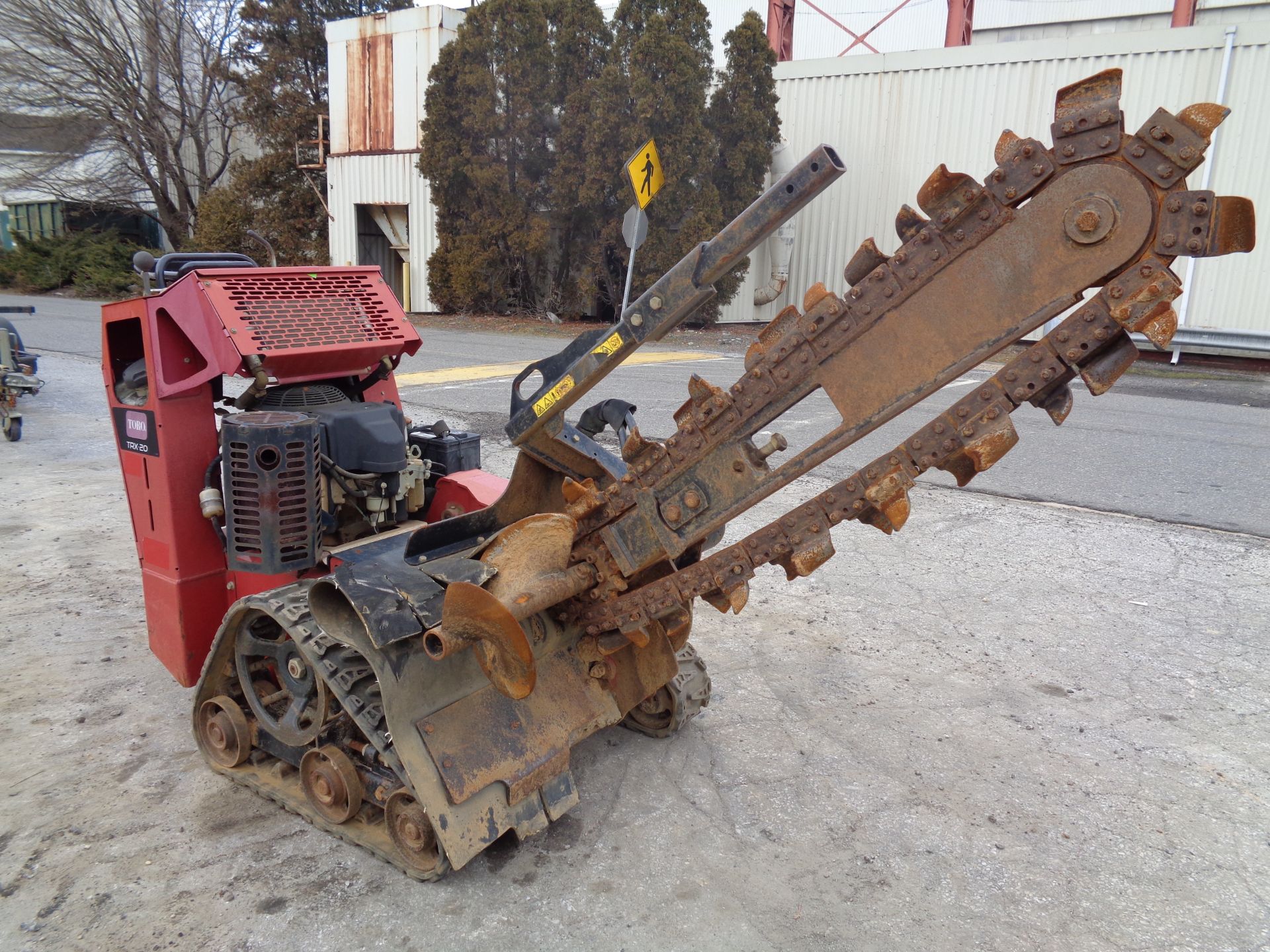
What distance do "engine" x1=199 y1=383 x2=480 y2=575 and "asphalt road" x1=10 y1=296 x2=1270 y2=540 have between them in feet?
14.6

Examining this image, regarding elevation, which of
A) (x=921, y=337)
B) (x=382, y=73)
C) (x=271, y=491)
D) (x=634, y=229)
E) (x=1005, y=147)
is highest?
(x=382, y=73)

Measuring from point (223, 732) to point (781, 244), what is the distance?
17635 millimetres

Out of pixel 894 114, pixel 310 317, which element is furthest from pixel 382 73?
pixel 310 317

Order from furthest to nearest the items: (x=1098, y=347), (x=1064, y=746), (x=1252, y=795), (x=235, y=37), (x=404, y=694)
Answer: (x=235, y=37) → (x=1064, y=746) → (x=1252, y=795) → (x=404, y=694) → (x=1098, y=347)

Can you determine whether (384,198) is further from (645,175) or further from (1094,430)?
(1094,430)

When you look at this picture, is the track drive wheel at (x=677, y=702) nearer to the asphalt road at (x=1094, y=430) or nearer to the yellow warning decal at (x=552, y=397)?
the yellow warning decal at (x=552, y=397)

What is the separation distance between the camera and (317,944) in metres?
2.72

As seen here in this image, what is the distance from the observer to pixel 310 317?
13.2 ft

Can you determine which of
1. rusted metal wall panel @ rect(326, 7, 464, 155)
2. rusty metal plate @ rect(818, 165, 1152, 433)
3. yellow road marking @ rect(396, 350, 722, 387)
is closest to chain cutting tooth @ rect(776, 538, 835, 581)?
rusty metal plate @ rect(818, 165, 1152, 433)

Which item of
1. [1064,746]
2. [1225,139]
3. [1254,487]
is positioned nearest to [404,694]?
[1064,746]

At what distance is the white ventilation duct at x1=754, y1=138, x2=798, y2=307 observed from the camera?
19453 millimetres

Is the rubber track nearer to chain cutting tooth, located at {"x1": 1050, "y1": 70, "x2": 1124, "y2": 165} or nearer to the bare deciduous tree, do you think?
chain cutting tooth, located at {"x1": 1050, "y1": 70, "x2": 1124, "y2": 165}

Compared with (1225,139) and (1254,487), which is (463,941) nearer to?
(1254,487)

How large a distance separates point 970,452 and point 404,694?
72.3 inches
